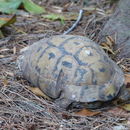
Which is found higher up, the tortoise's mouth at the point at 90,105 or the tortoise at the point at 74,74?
the tortoise at the point at 74,74

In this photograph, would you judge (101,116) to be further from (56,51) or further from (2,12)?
(2,12)

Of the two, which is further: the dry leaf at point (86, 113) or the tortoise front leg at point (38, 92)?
the tortoise front leg at point (38, 92)

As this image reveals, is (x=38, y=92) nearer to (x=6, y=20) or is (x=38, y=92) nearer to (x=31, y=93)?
(x=31, y=93)

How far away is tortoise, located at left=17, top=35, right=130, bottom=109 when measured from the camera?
2535mm

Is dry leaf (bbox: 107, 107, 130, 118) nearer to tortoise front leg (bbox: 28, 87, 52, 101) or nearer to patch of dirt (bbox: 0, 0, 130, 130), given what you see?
patch of dirt (bbox: 0, 0, 130, 130)

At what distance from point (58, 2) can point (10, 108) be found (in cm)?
235

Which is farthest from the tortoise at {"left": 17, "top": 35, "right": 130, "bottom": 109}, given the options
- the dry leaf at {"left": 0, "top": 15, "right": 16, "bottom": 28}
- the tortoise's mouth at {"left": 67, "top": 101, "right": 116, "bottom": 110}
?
the dry leaf at {"left": 0, "top": 15, "right": 16, "bottom": 28}

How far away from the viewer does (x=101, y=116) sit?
2523mm

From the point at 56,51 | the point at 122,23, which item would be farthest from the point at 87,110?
the point at 122,23

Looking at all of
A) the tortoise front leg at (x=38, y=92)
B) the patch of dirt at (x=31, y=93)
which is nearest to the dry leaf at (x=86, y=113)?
the patch of dirt at (x=31, y=93)

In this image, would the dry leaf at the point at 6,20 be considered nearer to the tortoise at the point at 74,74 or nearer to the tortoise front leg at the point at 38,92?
the tortoise at the point at 74,74

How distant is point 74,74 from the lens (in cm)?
257

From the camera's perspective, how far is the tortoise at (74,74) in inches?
99.8

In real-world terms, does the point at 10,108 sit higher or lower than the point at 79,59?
lower
